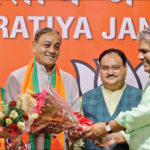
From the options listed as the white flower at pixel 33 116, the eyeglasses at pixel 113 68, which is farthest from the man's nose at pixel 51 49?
the white flower at pixel 33 116

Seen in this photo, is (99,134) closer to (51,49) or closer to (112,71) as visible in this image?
(112,71)

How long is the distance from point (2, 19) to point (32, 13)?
1.03 ft

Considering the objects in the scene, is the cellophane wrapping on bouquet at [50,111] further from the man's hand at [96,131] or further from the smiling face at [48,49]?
the smiling face at [48,49]

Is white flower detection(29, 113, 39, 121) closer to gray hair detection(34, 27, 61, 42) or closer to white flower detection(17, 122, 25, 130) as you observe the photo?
white flower detection(17, 122, 25, 130)

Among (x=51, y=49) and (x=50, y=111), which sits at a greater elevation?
(x=51, y=49)

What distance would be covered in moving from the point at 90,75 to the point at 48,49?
588 mm

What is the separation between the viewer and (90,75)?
354 cm

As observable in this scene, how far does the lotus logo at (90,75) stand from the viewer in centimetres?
353

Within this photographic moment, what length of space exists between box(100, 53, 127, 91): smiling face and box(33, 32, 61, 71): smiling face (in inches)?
18.3

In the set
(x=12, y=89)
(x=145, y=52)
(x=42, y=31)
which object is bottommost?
(x=12, y=89)

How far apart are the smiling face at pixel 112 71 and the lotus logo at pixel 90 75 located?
1.30 ft

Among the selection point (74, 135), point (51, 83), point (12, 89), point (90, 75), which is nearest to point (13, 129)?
point (74, 135)

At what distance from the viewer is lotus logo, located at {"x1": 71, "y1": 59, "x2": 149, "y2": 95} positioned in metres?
3.53

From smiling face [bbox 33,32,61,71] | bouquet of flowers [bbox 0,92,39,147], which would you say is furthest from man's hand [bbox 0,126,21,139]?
smiling face [bbox 33,32,61,71]
